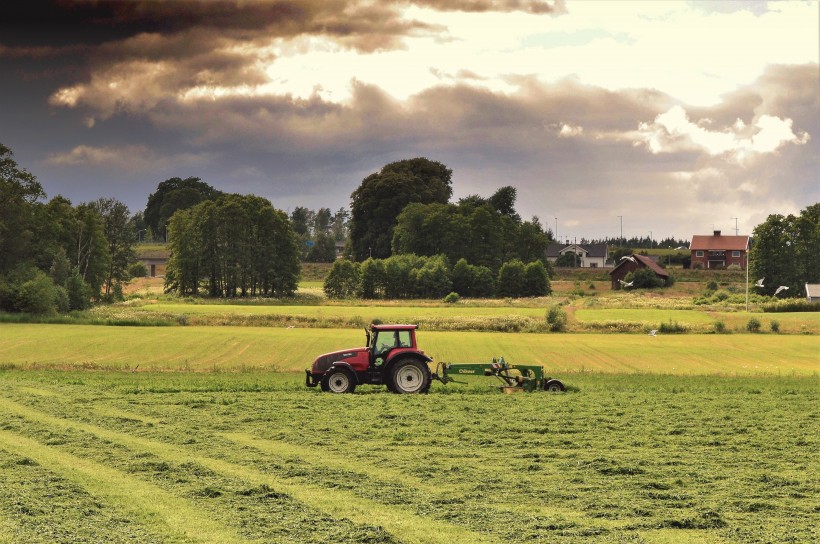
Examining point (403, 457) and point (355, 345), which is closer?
point (403, 457)

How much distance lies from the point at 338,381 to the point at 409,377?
205 cm

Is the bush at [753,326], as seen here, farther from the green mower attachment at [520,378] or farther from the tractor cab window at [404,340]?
the tractor cab window at [404,340]

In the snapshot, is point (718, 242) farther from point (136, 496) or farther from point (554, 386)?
point (136, 496)

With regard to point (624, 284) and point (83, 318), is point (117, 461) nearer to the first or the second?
point (83, 318)

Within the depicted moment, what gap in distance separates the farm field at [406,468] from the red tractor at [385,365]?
574mm

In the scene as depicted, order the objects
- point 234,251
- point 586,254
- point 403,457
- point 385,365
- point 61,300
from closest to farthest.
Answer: point 403,457
point 385,365
point 61,300
point 234,251
point 586,254

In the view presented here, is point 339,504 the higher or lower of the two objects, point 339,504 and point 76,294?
the lower

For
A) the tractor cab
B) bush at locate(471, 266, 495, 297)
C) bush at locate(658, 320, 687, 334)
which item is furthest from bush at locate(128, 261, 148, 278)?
the tractor cab

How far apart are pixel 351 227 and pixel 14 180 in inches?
2359

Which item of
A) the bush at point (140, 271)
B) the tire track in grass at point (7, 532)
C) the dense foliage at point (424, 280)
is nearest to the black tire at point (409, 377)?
the tire track in grass at point (7, 532)

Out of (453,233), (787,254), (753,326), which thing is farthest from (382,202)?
(753,326)

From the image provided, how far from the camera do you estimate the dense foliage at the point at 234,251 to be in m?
92.2

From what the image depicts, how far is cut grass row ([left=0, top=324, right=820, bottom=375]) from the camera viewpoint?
38312mm

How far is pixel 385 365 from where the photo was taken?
25.5 m
